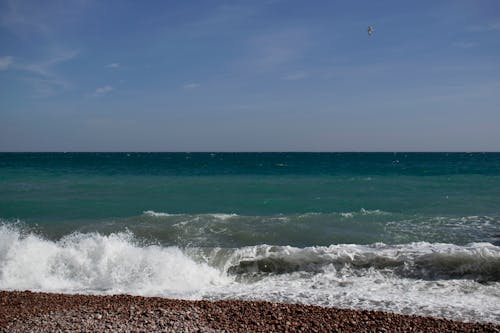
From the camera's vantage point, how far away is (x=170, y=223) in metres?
16.0

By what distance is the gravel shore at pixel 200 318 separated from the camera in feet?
21.4

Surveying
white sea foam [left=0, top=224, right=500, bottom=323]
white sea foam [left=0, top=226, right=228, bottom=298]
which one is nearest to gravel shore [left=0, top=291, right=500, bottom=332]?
white sea foam [left=0, top=224, right=500, bottom=323]

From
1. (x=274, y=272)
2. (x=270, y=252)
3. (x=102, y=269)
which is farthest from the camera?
(x=270, y=252)

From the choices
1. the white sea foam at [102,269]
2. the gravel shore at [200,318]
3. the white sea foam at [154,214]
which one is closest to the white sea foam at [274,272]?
the white sea foam at [102,269]

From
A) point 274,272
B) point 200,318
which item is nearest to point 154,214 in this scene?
point 274,272

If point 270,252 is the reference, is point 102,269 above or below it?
below

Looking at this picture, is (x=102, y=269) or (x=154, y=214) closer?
(x=102, y=269)

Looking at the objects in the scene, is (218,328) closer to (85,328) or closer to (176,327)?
(176,327)

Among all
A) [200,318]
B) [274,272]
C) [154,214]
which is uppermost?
[154,214]

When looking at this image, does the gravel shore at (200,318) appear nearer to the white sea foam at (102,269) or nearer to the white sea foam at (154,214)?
the white sea foam at (102,269)

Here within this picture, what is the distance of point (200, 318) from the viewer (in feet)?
22.6

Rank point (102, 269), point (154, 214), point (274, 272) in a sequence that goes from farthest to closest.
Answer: point (154, 214), point (274, 272), point (102, 269)

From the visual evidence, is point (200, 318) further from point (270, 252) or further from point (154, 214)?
point (154, 214)

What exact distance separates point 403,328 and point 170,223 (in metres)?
10.9
